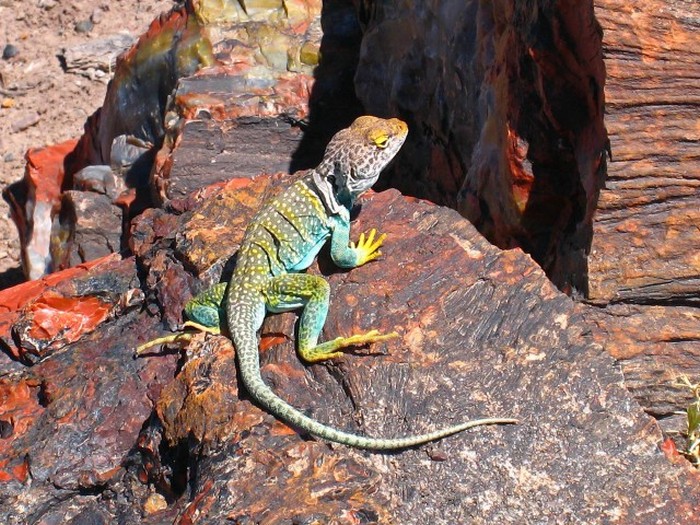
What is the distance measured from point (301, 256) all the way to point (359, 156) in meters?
0.62

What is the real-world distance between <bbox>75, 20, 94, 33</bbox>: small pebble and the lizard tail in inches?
341

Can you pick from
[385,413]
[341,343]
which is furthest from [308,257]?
[385,413]

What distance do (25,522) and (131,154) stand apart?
4.88 metres

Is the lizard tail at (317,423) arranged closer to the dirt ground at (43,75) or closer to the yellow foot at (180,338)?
the yellow foot at (180,338)

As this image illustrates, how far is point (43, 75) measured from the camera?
1147 cm

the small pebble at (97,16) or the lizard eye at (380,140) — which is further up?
the lizard eye at (380,140)

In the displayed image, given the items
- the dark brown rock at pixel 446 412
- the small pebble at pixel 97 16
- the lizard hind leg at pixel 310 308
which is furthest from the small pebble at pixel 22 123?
the dark brown rock at pixel 446 412

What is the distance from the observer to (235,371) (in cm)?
442

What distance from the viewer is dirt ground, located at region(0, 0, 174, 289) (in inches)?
427

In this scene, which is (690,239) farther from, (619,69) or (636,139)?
(619,69)

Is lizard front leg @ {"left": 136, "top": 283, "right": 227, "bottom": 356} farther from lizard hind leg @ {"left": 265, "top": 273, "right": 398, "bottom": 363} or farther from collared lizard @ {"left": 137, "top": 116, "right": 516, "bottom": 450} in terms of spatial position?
lizard hind leg @ {"left": 265, "top": 273, "right": 398, "bottom": 363}

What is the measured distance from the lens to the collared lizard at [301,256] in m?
4.32

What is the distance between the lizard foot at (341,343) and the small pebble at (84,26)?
8714mm

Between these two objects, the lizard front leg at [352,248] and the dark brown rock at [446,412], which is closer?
the dark brown rock at [446,412]
